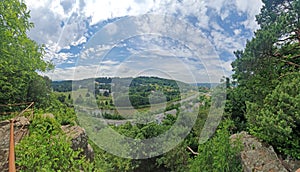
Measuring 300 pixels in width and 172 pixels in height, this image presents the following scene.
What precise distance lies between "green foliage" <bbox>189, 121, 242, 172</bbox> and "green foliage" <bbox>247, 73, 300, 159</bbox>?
651mm

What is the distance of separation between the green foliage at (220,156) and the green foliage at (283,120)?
651mm

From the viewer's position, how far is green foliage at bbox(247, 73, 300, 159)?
4.19m

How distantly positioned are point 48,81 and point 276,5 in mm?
8251

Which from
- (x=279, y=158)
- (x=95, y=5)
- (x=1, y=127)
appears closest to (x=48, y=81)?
(x=95, y=5)

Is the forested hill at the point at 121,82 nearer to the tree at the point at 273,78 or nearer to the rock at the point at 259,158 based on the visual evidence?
the tree at the point at 273,78

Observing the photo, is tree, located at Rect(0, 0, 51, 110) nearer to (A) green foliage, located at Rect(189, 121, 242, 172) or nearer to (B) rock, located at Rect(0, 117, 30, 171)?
(B) rock, located at Rect(0, 117, 30, 171)

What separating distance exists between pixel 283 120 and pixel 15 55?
21.7 feet

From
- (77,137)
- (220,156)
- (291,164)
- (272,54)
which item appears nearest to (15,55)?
(77,137)

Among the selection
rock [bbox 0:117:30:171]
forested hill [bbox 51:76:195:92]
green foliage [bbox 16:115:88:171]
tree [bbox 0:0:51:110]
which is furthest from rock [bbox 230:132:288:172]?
tree [bbox 0:0:51:110]

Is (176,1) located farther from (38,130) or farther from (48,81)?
(38,130)

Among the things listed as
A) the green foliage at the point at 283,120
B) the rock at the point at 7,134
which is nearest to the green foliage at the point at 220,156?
the green foliage at the point at 283,120

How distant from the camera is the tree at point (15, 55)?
5535 millimetres

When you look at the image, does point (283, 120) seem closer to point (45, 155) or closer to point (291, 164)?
point (291, 164)

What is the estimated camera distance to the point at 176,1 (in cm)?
747
